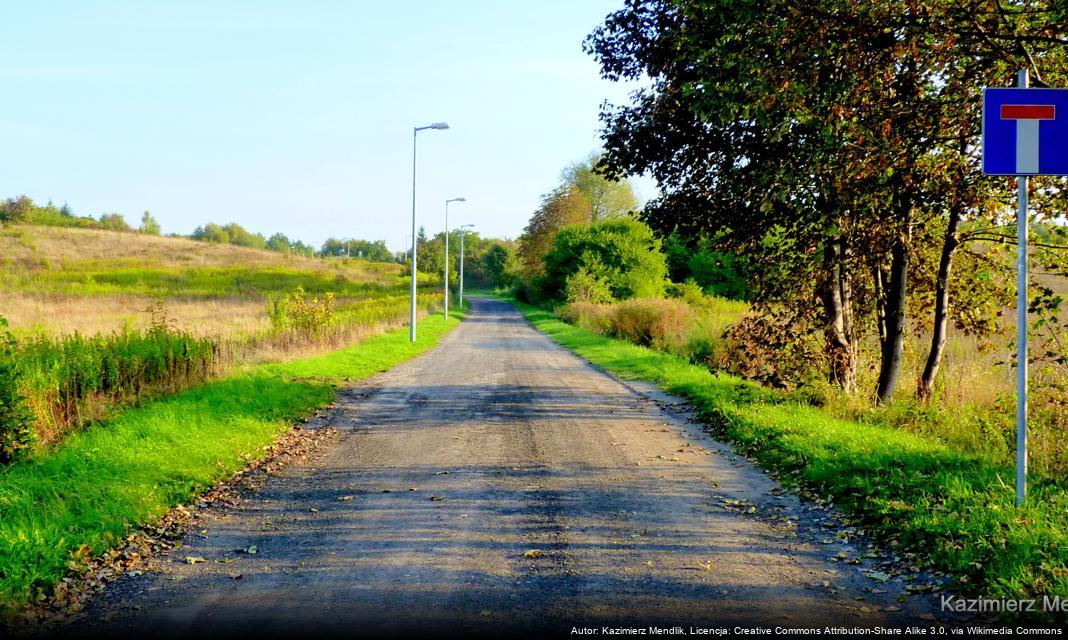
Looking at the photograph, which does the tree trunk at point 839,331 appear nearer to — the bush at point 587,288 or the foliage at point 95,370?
the foliage at point 95,370

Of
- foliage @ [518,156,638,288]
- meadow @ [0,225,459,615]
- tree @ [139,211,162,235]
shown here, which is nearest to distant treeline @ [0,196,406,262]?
tree @ [139,211,162,235]

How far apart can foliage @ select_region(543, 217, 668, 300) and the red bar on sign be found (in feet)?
134

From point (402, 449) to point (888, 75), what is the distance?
305 inches

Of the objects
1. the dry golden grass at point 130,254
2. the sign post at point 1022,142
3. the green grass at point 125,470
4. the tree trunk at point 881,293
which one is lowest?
the green grass at point 125,470

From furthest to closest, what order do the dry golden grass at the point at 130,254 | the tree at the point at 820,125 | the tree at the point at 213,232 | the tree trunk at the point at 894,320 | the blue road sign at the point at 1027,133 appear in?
the tree at the point at 213,232, the dry golden grass at the point at 130,254, the tree trunk at the point at 894,320, the tree at the point at 820,125, the blue road sign at the point at 1027,133

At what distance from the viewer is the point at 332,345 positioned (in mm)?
22391

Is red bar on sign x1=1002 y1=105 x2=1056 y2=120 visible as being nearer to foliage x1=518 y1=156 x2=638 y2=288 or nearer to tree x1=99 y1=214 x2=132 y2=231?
foliage x1=518 y1=156 x2=638 y2=288

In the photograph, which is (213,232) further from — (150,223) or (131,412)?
(131,412)

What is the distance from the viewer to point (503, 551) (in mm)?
5340

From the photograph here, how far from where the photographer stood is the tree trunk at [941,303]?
432 inches

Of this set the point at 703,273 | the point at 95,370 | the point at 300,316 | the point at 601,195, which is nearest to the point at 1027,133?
the point at 95,370

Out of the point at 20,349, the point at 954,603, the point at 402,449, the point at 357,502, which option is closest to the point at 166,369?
the point at 20,349

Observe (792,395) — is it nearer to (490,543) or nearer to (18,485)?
(490,543)

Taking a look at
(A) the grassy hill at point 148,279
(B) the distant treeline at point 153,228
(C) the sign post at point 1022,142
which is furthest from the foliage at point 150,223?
(C) the sign post at point 1022,142
